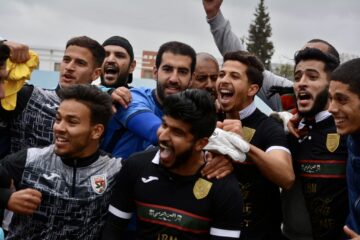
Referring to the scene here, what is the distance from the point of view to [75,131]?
10.1ft

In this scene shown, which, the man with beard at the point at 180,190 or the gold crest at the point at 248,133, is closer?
the man with beard at the point at 180,190

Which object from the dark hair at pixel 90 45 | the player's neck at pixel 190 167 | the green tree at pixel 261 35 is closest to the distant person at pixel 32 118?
the dark hair at pixel 90 45

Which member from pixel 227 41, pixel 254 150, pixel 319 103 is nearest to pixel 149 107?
pixel 254 150

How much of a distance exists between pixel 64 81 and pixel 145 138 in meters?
0.98

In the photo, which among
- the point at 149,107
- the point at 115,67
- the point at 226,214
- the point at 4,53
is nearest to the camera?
the point at 226,214

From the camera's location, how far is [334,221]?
11.3ft

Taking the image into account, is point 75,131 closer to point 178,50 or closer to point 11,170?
point 11,170

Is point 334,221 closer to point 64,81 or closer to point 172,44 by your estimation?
point 172,44

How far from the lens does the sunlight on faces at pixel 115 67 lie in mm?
5020

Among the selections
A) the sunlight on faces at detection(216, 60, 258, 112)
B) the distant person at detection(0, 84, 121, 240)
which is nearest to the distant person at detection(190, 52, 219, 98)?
the sunlight on faces at detection(216, 60, 258, 112)

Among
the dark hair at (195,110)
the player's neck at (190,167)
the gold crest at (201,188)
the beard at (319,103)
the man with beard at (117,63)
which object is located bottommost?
the gold crest at (201,188)

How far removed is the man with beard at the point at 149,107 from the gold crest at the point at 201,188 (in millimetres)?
551

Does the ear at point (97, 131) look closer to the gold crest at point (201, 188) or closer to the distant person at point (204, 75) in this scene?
the gold crest at point (201, 188)

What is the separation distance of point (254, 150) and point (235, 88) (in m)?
0.63
